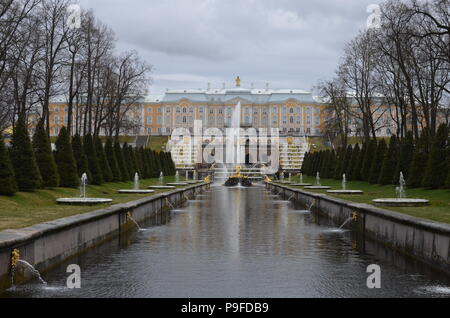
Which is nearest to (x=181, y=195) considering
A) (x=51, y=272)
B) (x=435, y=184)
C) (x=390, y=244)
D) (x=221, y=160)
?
(x=435, y=184)

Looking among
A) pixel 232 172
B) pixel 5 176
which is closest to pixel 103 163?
pixel 5 176

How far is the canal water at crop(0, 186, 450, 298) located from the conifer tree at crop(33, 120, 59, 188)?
25.1ft

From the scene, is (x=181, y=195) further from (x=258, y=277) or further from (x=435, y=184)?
(x=258, y=277)

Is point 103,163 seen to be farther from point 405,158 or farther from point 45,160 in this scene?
point 405,158

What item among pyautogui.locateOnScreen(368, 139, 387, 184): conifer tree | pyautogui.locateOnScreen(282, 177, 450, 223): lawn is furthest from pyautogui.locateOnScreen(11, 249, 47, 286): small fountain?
pyautogui.locateOnScreen(368, 139, 387, 184): conifer tree

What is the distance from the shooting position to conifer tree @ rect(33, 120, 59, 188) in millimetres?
21344

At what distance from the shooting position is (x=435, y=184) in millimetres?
22984

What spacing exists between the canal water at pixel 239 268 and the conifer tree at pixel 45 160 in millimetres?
7657

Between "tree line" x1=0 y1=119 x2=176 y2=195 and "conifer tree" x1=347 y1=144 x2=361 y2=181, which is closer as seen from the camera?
"tree line" x1=0 y1=119 x2=176 y2=195

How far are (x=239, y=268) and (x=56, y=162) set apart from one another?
1597 centimetres

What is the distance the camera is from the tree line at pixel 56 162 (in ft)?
61.2

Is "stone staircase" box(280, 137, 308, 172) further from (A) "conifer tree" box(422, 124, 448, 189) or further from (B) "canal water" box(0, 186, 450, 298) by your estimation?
(B) "canal water" box(0, 186, 450, 298)

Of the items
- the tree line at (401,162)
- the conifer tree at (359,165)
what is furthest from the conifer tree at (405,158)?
the conifer tree at (359,165)

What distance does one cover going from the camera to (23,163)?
744 inches
